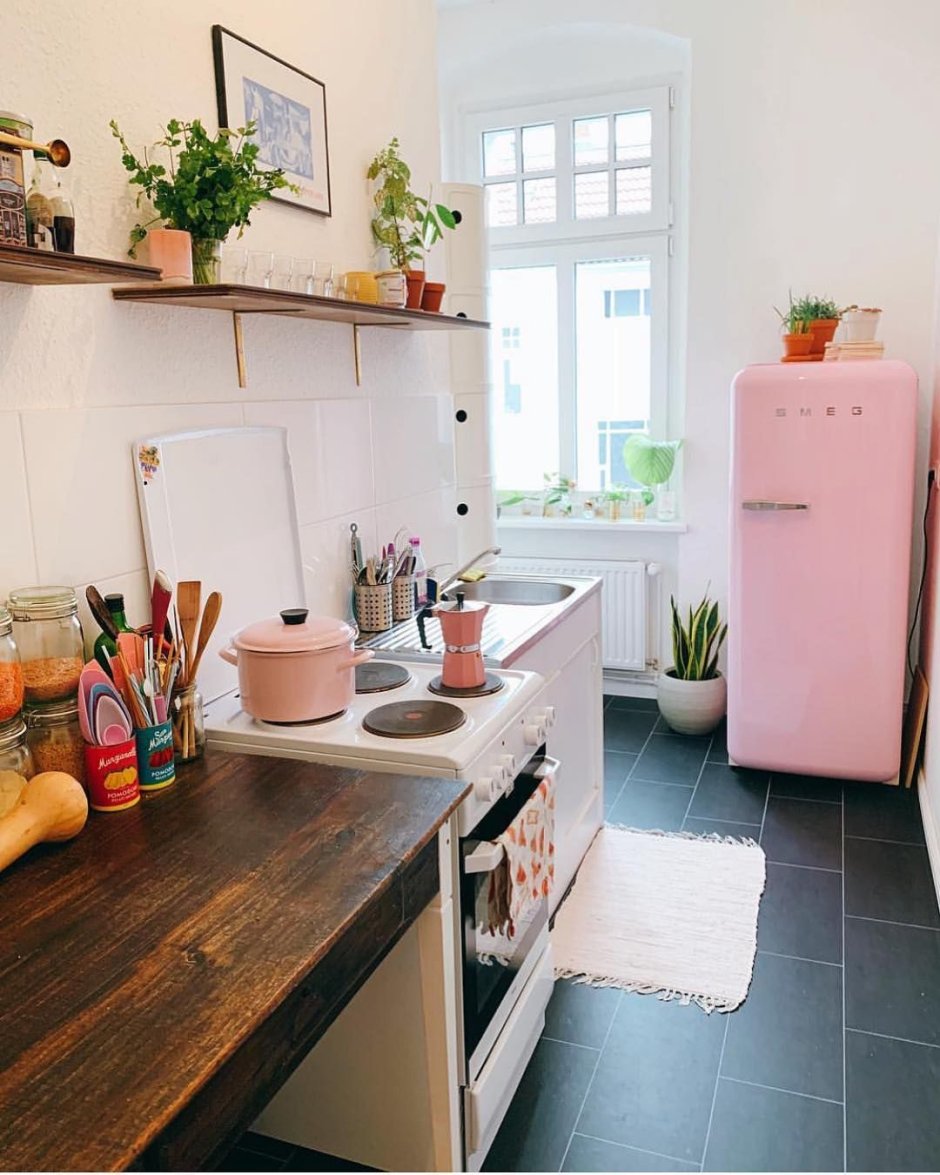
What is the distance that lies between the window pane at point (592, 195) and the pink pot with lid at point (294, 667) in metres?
3.06

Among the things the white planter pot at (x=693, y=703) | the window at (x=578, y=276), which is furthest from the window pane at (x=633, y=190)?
the white planter pot at (x=693, y=703)

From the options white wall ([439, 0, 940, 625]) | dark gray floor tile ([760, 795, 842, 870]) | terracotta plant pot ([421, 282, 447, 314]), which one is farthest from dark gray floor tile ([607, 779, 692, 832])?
terracotta plant pot ([421, 282, 447, 314])

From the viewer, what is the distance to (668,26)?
12.1ft

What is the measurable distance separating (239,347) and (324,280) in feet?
1.08

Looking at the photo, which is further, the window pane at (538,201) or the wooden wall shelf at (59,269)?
the window pane at (538,201)

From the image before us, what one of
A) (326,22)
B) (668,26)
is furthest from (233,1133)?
(668,26)

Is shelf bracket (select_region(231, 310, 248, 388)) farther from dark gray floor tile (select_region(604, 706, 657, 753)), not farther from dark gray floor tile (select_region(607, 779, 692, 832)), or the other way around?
dark gray floor tile (select_region(604, 706, 657, 753))

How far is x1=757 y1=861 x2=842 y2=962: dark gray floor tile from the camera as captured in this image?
2414 millimetres

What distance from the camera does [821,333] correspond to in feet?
11.0

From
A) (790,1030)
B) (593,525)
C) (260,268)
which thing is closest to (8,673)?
(260,268)

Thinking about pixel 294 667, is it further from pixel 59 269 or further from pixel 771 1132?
pixel 771 1132

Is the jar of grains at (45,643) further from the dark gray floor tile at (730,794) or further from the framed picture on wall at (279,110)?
the dark gray floor tile at (730,794)

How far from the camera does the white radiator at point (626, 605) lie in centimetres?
418

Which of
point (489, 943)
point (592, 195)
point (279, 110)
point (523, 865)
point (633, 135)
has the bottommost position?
point (489, 943)
